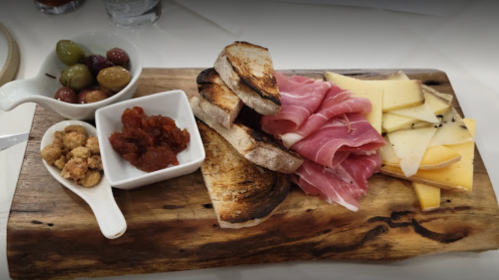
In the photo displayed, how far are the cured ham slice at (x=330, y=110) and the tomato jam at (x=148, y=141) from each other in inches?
19.6

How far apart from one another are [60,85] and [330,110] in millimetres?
1332

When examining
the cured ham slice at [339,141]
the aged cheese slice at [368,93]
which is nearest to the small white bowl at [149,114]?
the cured ham slice at [339,141]

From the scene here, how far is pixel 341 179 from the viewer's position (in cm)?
189

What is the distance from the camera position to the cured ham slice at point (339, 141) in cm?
181

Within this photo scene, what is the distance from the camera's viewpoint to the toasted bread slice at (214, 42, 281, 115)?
5.83ft

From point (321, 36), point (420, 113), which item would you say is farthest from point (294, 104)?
point (321, 36)

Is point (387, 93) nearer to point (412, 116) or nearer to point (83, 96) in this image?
point (412, 116)

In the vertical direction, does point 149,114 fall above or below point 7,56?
above

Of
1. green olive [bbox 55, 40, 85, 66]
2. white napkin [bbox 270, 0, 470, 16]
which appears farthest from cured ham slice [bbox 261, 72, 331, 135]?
white napkin [bbox 270, 0, 470, 16]

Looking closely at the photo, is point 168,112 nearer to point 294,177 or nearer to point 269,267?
point 294,177

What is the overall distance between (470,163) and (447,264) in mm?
511

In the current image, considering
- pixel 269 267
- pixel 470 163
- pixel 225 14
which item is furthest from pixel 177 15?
pixel 470 163

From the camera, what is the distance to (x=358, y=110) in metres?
1.94

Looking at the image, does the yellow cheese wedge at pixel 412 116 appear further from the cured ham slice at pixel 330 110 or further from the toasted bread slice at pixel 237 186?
the toasted bread slice at pixel 237 186
